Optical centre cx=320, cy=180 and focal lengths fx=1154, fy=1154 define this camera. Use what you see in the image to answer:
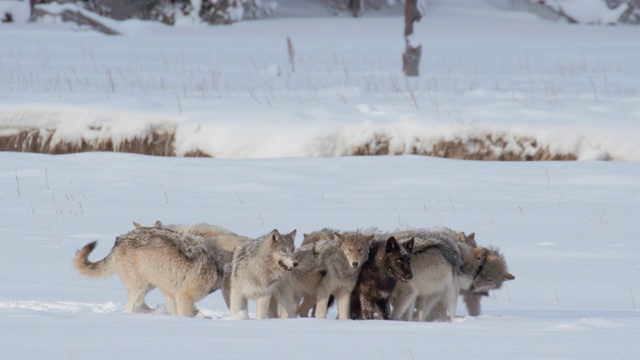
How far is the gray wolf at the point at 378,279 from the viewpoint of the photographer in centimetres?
741

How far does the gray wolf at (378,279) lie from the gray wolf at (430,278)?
4.4 inches

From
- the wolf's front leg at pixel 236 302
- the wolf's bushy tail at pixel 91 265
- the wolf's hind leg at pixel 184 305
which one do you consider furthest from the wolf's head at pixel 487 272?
the wolf's bushy tail at pixel 91 265

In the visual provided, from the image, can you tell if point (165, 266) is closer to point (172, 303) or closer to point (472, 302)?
point (172, 303)

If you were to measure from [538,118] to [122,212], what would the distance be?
968 centimetres

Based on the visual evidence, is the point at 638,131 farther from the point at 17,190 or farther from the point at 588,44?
the point at 588,44

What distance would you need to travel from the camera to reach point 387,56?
36.7 meters

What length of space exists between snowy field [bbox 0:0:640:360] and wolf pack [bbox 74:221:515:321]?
0.48 m

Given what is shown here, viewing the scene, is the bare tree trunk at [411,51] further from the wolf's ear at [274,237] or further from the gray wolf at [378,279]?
the wolf's ear at [274,237]

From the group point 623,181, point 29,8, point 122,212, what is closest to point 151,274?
point 122,212

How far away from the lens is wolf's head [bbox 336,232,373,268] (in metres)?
7.51

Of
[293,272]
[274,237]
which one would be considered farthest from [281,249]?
[293,272]

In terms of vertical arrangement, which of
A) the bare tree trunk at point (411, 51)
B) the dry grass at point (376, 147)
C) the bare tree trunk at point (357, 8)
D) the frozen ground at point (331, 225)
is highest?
the frozen ground at point (331, 225)

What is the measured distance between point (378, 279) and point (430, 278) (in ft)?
1.18

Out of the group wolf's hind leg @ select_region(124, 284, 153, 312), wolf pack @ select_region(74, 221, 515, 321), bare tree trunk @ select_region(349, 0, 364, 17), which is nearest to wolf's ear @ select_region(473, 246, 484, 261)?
wolf pack @ select_region(74, 221, 515, 321)
